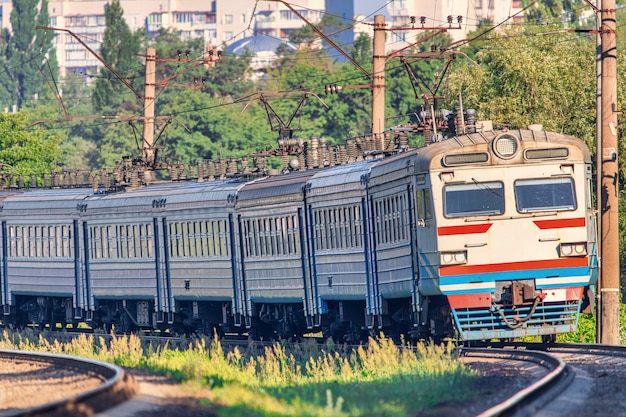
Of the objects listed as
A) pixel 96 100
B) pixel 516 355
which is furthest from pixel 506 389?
pixel 96 100

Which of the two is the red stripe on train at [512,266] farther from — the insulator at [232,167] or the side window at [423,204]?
the insulator at [232,167]

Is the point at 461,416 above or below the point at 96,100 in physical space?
below

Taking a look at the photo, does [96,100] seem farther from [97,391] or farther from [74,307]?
[97,391]

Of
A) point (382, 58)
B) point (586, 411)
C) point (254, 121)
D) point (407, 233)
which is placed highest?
point (254, 121)

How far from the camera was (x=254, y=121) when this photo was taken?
10144 centimetres

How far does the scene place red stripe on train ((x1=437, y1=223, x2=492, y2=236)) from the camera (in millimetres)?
20969

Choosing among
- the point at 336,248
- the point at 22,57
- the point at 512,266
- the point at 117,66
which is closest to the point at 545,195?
the point at 512,266

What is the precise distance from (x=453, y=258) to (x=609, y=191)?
206 inches

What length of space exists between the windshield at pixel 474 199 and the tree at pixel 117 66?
95.2 m

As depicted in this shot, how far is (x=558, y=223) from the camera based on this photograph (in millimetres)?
21125

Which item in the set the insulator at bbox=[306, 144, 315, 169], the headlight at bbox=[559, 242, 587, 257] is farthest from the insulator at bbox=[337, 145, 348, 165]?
the headlight at bbox=[559, 242, 587, 257]

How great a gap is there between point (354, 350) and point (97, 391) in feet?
25.8

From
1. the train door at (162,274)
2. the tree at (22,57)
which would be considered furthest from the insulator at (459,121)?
the tree at (22,57)

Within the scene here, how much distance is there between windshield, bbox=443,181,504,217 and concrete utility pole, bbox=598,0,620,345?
440cm
